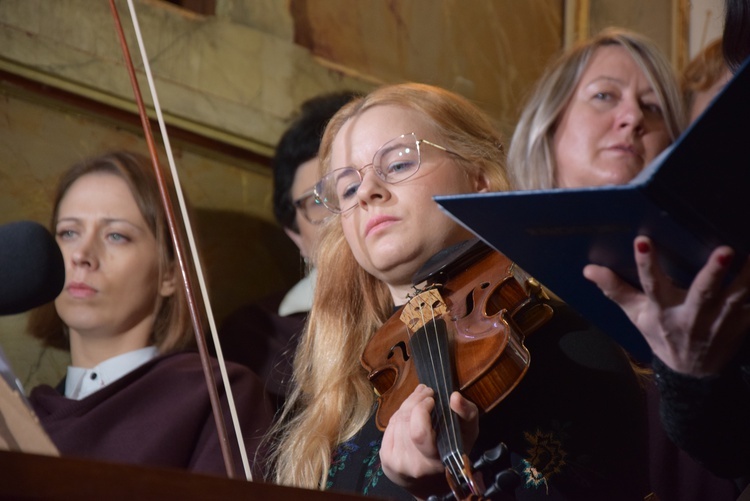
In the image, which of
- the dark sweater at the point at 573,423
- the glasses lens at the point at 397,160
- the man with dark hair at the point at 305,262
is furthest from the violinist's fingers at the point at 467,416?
the man with dark hair at the point at 305,262

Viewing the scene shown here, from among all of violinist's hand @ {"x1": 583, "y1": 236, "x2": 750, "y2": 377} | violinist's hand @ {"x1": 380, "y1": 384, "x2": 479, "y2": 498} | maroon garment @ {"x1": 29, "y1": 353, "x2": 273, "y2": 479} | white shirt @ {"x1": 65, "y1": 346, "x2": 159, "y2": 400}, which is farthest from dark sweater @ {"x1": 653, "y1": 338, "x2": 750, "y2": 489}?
white shirt @ {"x1": 65, "y1": 346, "x2": 159, "y2": 400}

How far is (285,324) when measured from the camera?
3043 mm

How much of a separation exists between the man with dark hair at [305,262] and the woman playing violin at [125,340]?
0.82ft

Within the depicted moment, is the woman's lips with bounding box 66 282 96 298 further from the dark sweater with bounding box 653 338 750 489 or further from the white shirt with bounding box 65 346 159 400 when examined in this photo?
the dark sweater with bounding box 653 338 750 489

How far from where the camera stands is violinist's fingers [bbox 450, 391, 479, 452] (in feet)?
4.99

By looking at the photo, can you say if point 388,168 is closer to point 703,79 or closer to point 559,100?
point 559,100

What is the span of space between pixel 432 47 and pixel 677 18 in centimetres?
115

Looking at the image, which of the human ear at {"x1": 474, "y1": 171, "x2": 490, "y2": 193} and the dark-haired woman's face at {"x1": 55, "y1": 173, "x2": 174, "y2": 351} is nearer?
the human ear at {"x1": 474, "y1": 171, "x2": 490, "y2": 193}

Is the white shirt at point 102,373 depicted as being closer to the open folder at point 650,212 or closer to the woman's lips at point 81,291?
the woman's lips at point 81,291

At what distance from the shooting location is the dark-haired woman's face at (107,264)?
107 inches

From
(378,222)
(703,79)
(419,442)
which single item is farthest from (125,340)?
(703,79)

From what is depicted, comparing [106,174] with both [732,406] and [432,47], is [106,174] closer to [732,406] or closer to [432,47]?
[432,47]

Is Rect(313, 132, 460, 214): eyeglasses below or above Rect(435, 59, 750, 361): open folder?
above

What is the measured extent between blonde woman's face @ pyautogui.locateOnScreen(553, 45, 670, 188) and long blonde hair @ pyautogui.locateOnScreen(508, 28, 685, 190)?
0.02 meters
